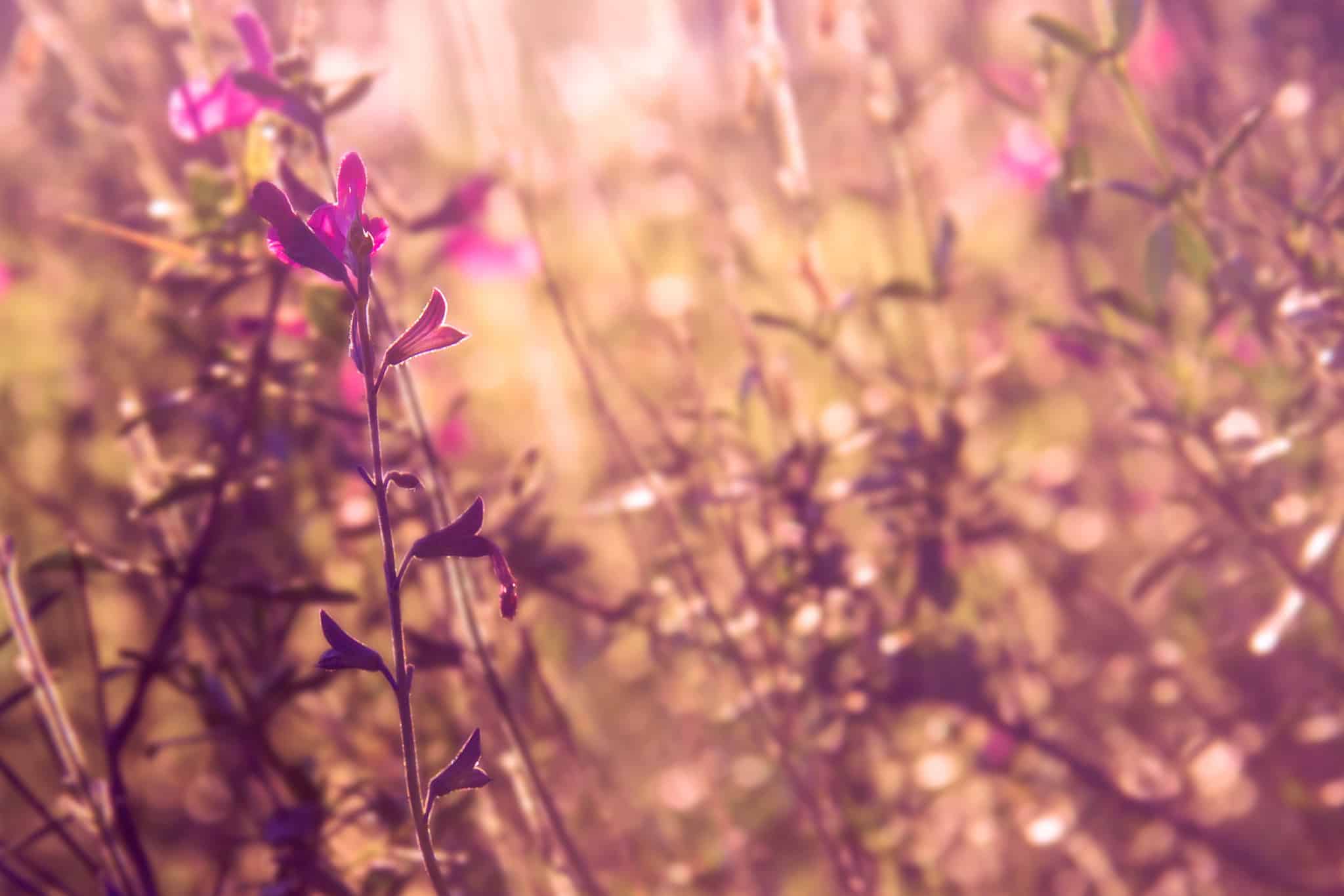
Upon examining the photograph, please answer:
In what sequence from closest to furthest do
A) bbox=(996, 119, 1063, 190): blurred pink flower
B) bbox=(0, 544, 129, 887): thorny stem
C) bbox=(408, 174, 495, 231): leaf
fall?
bbox=(0, 544, 129, 887): thorny stem
bbox=(408, 174, 495, 231): leaf
bbox=(996, 119, 1063, 190): blurred pink flower

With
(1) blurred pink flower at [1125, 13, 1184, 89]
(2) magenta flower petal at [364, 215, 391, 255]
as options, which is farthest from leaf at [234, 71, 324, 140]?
(1) blurred pink flower at [1125, 13, 1184, 89]

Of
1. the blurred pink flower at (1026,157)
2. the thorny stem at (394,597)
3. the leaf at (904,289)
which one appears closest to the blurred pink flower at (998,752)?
the leaf at (904,289)

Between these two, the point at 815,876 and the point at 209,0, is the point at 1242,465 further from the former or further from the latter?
the point at 209,0

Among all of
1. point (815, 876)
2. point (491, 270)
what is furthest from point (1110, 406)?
point (491, 270)

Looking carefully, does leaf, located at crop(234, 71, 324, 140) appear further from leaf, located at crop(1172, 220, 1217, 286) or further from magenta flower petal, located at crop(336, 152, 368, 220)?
leaf, located at crop(1172, 220, 1217, 286)

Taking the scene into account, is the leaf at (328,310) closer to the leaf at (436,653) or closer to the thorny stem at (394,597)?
the leaf at (436,653)

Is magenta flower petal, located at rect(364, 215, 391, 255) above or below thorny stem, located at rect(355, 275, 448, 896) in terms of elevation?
above

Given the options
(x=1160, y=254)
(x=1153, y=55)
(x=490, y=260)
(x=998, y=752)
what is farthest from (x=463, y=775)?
(x=1153, y=55)
